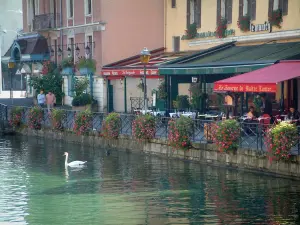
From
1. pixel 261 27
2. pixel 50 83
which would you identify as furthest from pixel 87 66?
pixel 261 27

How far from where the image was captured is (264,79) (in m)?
24.7

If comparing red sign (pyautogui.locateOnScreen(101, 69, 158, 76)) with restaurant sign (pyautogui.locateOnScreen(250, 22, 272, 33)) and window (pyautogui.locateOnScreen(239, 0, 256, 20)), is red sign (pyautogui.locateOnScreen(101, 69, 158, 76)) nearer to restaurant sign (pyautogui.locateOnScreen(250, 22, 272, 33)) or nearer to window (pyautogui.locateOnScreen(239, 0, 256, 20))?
window (pyautogui.locateOnScreen(239, 0, 256, 20))

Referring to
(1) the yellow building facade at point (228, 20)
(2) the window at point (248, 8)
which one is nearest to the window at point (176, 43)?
(1) the yellow building facade at point (228, 20)

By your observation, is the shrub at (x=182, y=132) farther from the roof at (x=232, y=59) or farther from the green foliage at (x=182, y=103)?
the green foliage at (x=182, y=103)

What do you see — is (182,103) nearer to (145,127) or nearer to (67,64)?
(145,127)

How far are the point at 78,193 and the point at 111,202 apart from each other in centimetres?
186

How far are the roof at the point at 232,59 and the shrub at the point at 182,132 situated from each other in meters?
3.31

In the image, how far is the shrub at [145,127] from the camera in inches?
1099

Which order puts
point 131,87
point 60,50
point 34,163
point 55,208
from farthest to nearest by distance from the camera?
point 60,50
point 131,87
point 34,163
point 55,208

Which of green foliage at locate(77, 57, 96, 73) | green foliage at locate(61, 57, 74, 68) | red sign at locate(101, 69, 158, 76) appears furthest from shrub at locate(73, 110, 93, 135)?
green foliage at locate(61, 57, 74, 68)

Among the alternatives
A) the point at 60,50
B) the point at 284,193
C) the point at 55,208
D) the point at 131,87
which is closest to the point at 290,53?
the point at 284,193

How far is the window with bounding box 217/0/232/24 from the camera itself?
3441cm

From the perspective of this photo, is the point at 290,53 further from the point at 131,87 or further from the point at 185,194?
the point at 131,87

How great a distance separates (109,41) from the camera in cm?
4272
